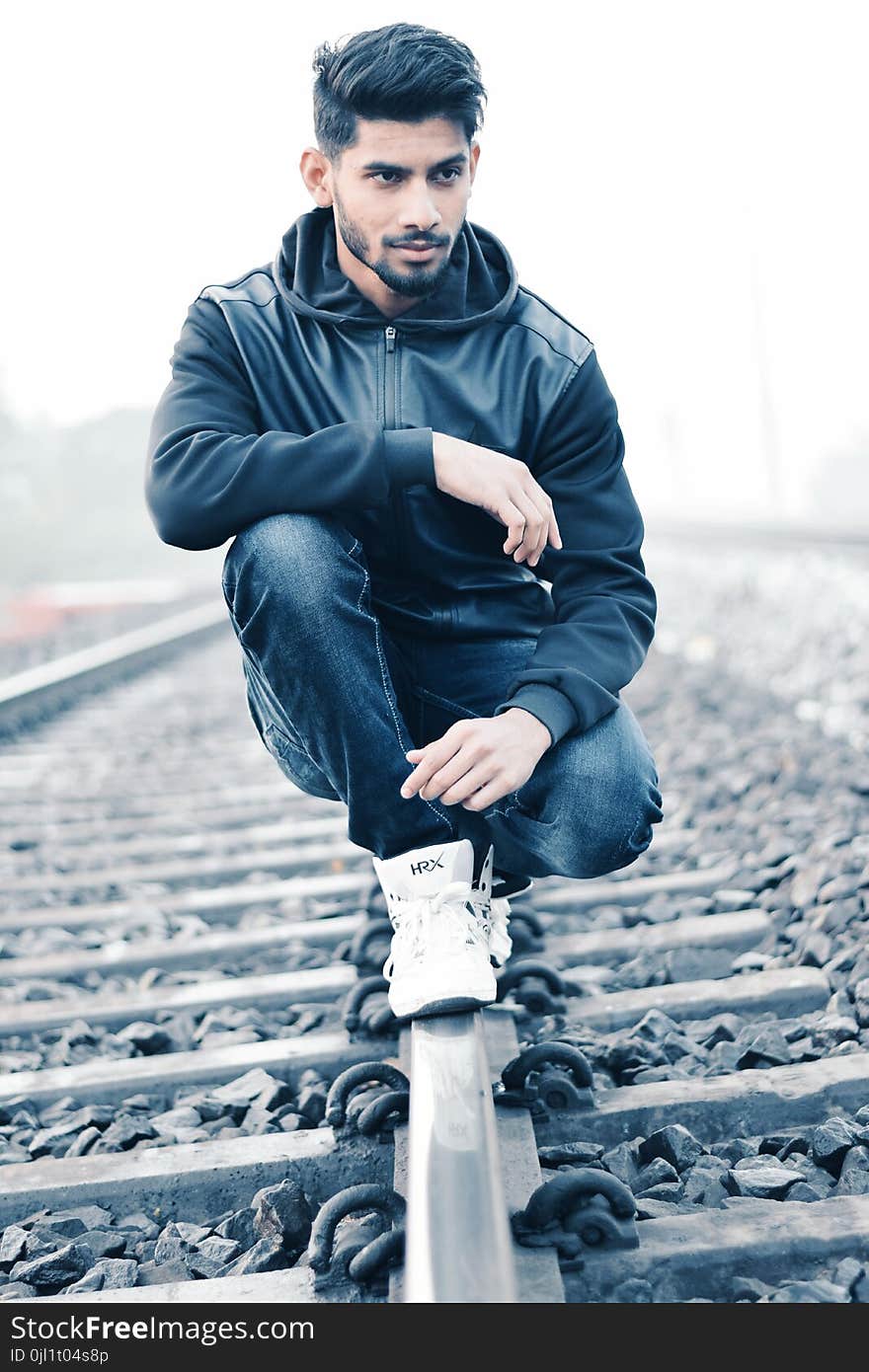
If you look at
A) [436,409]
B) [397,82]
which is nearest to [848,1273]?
[436,409]

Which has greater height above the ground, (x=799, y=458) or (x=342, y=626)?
(x=799, y=458)

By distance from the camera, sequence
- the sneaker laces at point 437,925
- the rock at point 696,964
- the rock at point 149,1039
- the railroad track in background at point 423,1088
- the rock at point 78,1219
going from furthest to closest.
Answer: the rock at point 696,964
the rock at point 149,1039
the sneaker laces at point 437,925
the rock at point 78,1219
the railroad track in background at point 423,1088

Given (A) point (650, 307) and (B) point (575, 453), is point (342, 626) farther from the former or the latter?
(A) point (650, 307)

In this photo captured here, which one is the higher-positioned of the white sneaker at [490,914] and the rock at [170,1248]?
the white sneaker at [490,914]

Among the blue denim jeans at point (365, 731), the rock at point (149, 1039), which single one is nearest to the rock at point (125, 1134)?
the rock at point (149, 1039)

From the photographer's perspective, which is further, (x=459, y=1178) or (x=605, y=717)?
(x=605, y=717)

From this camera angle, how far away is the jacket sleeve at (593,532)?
7.38 feet

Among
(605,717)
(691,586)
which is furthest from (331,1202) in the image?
(691,586)

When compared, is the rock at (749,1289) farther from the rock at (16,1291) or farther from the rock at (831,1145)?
the rock at (16,1291)

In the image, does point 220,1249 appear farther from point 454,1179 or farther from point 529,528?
point 529,528

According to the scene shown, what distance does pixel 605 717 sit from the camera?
2.23 metres

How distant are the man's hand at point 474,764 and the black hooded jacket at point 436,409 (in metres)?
0.21

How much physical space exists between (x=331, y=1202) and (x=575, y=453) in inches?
51.2
